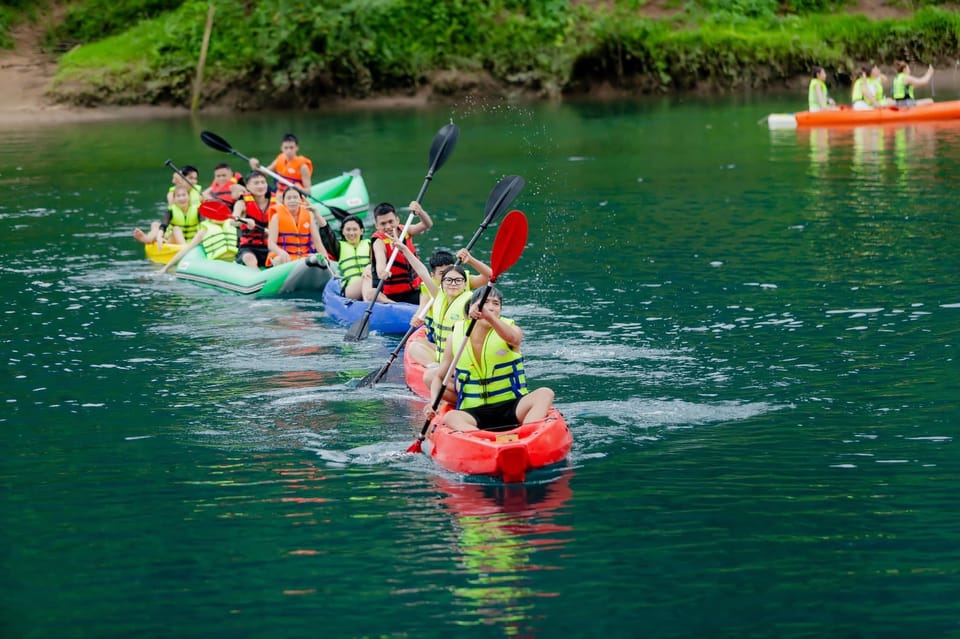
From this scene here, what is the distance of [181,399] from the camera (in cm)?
1038

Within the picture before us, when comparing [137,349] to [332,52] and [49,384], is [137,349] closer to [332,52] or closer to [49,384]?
[49,384]

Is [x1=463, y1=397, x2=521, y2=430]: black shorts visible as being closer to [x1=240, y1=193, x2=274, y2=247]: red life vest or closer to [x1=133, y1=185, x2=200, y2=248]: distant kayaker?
[x1=240, y1=193, x2=274, y2=247]: red life vest

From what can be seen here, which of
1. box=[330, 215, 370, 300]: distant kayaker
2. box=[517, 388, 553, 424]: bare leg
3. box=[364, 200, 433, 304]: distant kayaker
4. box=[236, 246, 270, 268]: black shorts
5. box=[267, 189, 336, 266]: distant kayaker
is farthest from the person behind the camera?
box=[236, 246, 270, 268]: black shorts

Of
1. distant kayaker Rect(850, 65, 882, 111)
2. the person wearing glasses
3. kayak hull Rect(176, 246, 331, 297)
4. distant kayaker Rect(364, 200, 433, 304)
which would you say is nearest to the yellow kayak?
kayak hull Rect(176, 246, 331, 297)

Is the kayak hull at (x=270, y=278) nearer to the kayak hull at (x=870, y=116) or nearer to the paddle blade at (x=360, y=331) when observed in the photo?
the paddle blade at (x=360, y=331)

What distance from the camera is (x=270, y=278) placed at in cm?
1460

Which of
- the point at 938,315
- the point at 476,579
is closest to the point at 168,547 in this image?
the point at 476,579

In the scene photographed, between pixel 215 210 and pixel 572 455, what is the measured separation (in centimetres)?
871

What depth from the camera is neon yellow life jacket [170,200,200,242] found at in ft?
56.4

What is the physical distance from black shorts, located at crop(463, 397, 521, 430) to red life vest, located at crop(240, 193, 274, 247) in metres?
7.48

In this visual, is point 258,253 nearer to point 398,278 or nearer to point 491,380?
point 398,278

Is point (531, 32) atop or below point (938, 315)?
atop

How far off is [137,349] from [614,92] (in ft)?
89.1

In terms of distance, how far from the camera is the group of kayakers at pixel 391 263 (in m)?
8.66
